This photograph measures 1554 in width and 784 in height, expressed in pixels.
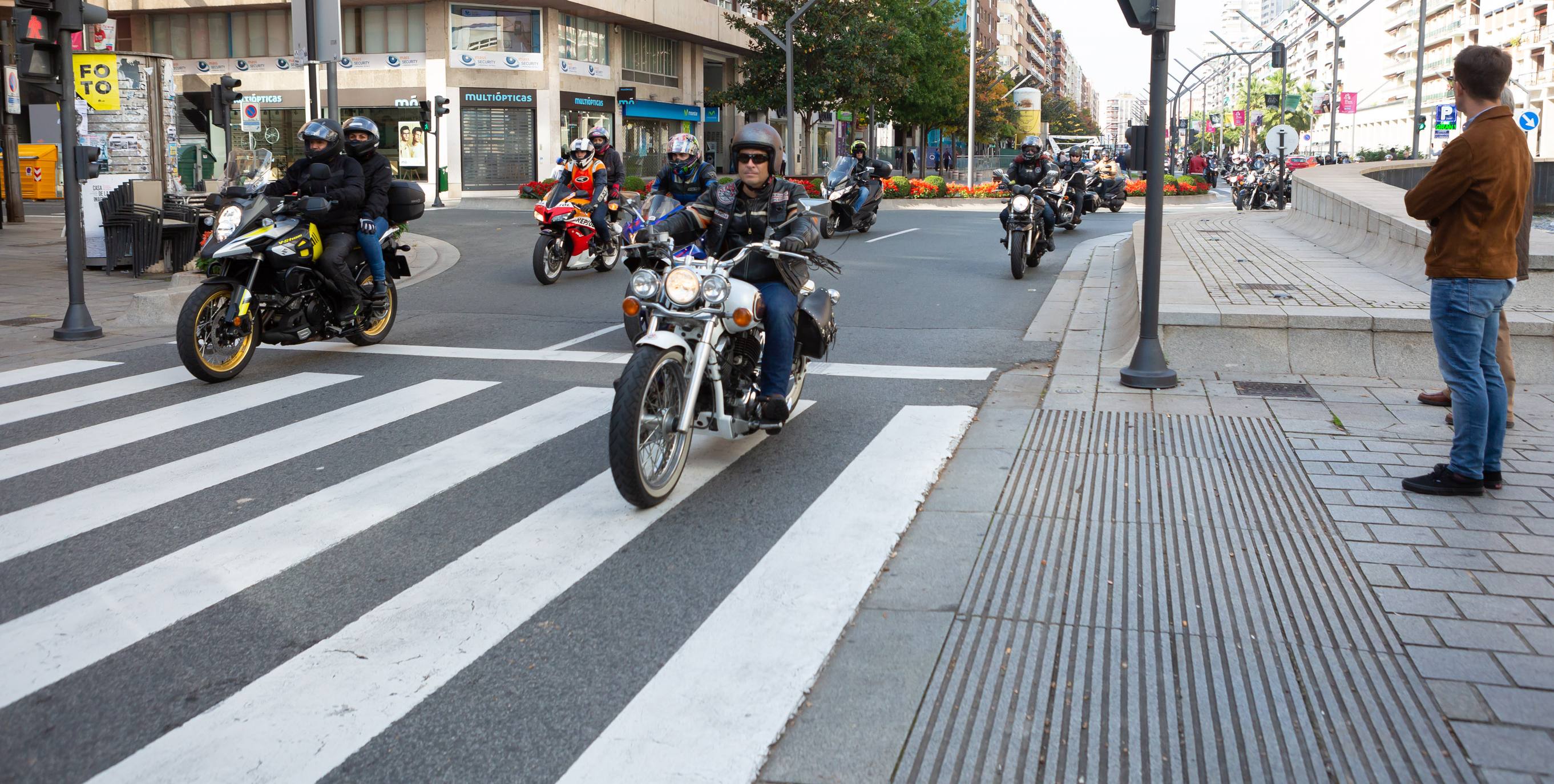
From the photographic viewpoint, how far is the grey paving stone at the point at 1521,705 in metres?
3.27

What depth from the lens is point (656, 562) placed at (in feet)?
15.4

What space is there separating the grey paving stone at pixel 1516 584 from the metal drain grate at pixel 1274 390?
320 centimetres

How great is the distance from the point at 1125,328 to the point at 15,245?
17748mm

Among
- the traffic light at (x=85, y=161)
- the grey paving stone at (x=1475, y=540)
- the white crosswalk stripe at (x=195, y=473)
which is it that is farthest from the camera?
the traffic light at (x=85, y=161)

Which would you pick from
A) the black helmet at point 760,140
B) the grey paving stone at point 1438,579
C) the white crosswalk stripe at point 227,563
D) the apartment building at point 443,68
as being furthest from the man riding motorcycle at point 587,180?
the apartment building at point 443,68

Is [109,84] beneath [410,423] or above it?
above

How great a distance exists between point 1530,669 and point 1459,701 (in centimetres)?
36

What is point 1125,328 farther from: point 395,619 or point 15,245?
point 15,245

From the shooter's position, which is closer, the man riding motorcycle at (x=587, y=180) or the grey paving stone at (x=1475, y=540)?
the grey paving stone at (x=1475, y=540)

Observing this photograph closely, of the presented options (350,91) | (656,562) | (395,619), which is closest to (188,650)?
(395,619)

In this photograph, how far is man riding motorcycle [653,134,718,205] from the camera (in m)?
11.8

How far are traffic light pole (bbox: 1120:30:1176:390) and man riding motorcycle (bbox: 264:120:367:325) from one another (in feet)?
17.1

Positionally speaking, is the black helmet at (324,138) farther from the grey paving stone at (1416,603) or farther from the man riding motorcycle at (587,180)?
the grey paving stone at (1416,603)

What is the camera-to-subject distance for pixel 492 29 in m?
46.4
